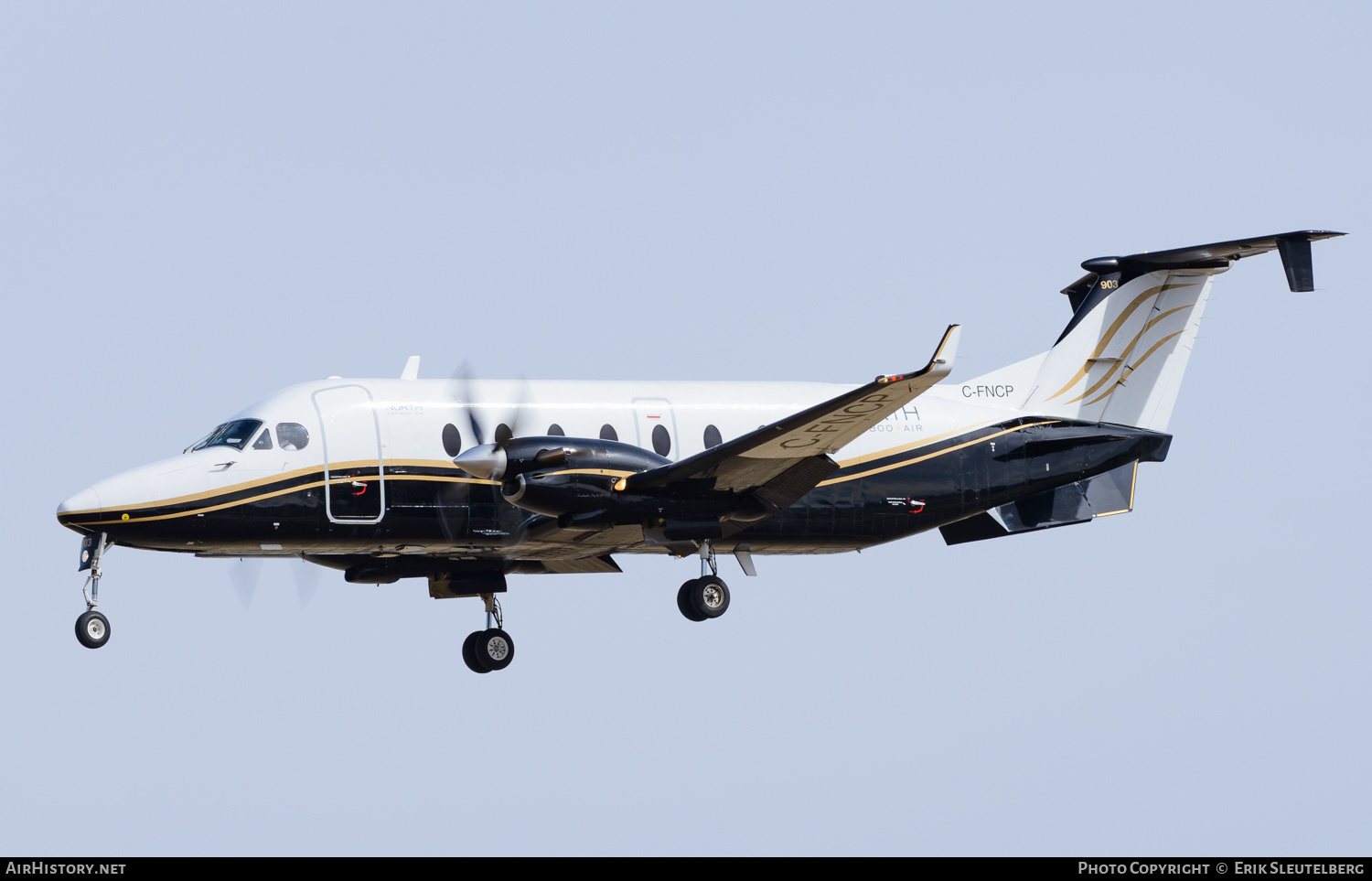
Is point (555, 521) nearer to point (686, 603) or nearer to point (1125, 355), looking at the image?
point (686, 603)

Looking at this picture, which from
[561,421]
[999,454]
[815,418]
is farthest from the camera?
[999,454]

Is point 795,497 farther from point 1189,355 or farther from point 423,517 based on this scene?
point 1189,355

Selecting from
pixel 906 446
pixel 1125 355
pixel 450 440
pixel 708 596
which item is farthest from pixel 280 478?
pixel 1125 355

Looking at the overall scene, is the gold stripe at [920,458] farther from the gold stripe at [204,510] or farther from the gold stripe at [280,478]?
the gold stripe at [204,510]

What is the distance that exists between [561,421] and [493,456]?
2042mm

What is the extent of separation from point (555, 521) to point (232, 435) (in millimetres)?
4413

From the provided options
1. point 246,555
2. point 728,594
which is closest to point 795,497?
point 728,594

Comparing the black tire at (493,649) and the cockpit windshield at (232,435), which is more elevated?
the cockpit windshield at (232,435)

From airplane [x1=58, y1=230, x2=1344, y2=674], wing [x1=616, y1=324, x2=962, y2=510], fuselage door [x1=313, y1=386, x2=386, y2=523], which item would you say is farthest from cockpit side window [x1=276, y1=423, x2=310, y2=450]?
wing [x1=616, y1=324, x2=962, y2=510]

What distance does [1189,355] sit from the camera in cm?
2942

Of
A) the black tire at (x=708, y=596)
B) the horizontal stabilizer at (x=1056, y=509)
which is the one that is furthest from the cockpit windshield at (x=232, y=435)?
the horizontal stabilizer at (x=1056, y=509)

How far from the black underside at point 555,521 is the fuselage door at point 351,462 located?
69 mm

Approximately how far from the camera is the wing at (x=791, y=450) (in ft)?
74.0

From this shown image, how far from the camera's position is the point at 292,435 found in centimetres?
2406
